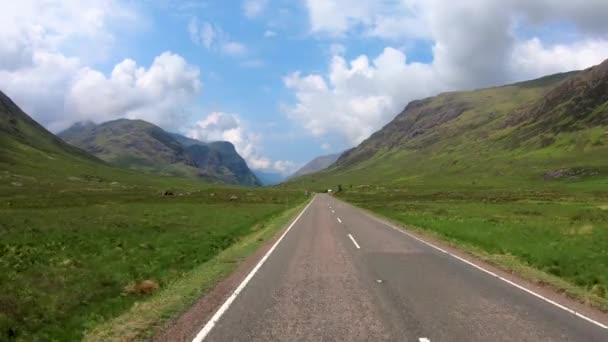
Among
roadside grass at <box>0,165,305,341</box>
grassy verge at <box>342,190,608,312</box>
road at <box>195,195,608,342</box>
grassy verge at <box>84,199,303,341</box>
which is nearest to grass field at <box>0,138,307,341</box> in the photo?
roadside grass at <box>0,165,305,341</box>

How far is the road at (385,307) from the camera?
8531 mm

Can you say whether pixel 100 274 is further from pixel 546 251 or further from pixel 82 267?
pixel 546 251

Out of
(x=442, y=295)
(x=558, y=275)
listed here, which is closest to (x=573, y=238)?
(x=558, y=275)

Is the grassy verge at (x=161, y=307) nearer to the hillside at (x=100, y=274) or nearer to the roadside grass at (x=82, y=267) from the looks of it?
the hillside at (x=100, y=274)

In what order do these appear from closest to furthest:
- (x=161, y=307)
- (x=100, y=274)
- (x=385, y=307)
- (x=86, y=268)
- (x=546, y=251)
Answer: (x=385, y=307)
(x=161, y=307)
(x=100, y=274)
(x=86, y=268)
(x=546, y=251)

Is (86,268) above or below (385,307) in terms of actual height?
above

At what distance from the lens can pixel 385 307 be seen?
34.0 feet

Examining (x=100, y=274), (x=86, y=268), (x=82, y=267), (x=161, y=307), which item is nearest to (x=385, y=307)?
(x=161, y=307)

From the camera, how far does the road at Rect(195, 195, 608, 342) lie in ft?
28.0

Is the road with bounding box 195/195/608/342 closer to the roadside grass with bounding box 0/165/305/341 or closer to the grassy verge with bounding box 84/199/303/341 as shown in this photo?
the grassy verge with bounding box 84/199/303/341

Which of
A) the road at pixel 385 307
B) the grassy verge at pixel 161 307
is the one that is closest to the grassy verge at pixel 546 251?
the road at pixel 385 307

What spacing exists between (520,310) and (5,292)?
1329 cm

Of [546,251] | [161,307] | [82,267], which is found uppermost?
[82,267]

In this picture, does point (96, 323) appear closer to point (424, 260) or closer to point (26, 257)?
point (26, 257)
